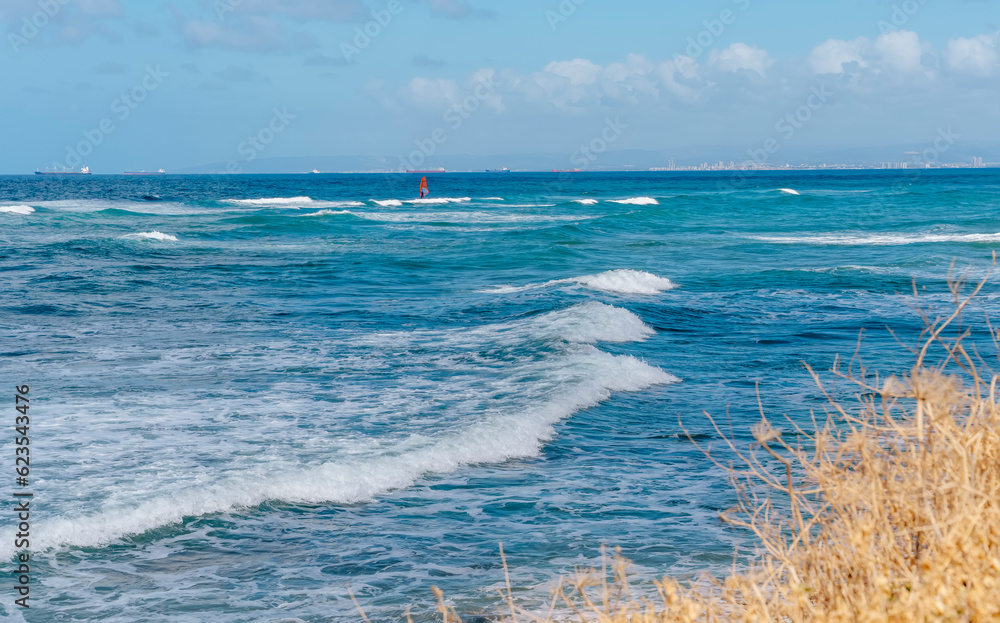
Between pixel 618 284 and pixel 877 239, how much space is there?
1792 centimetres

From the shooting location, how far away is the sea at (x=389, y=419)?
203 inches

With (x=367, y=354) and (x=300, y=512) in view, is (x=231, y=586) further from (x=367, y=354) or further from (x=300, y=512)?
(x=367, y=354)

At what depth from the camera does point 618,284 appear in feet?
61.6

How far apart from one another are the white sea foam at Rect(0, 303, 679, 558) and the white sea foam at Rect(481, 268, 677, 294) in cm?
565

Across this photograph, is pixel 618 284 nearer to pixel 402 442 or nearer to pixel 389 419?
pixel 389 419

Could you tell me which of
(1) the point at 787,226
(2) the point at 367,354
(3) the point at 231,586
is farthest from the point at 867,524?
(1) the point at 787,226

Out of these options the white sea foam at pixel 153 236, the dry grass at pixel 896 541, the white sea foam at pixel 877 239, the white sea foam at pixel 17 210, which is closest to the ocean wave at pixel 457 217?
the white sea foam at pixel 153 236

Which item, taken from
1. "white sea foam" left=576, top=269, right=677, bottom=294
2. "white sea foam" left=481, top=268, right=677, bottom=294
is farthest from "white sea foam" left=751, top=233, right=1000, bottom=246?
"white sea foam" left=481, top=268, right=677, bottom=294

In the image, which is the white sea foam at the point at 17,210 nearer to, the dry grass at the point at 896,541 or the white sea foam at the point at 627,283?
the white sea foam at the point at 627,283

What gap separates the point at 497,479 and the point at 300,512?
1.55m

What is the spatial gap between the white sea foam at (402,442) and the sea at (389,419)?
0.03 metres

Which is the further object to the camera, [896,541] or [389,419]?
[389,419]

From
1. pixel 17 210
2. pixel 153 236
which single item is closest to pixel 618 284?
pixel 153 236

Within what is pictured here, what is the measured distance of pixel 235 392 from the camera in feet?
30.7
